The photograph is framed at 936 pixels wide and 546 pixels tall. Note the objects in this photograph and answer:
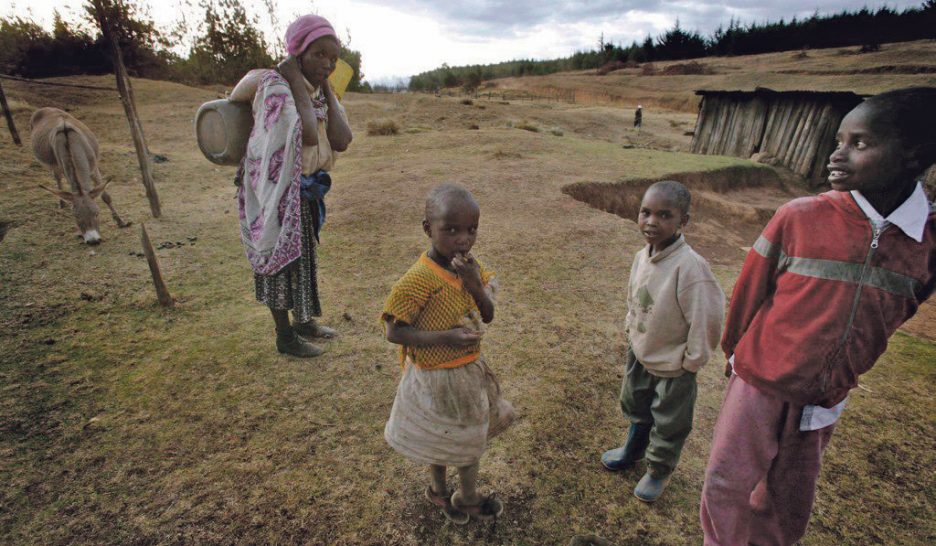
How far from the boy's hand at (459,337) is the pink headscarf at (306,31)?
6.56ft

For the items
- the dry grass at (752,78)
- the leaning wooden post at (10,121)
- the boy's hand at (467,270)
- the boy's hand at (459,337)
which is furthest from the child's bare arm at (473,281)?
the dry grass at (752,78)

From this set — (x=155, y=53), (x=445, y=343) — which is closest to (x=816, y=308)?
(x=445, y=343)

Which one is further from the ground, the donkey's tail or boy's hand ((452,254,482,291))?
the donkey's tail

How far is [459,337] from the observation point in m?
1.62

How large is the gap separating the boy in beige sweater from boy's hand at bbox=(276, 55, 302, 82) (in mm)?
2126

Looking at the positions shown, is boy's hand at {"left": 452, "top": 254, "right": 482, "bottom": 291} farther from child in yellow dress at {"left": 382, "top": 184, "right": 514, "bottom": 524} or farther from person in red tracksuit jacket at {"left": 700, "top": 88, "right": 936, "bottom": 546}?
person in red tracksuit jacket at {"left": 700, "top": 88, "right": 936, "bottom": 546}

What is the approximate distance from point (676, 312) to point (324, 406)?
7.00 ft

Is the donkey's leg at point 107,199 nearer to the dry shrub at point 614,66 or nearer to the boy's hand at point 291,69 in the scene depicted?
the boy's hand at point 291,69

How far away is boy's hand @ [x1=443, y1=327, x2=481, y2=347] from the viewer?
162cm

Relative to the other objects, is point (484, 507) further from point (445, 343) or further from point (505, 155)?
point (505, 155)

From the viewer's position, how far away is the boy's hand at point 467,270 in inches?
61.5

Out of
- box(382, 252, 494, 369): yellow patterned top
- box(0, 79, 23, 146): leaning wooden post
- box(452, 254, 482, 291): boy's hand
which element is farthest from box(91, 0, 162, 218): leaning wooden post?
box(452, 254, 482, 291): boy's hand

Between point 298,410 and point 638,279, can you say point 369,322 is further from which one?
point 638,279

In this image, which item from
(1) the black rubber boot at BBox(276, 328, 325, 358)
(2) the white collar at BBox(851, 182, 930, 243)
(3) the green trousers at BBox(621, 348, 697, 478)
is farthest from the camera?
(1) the black rubber boot at BBox(276, 328, 325, 358)
